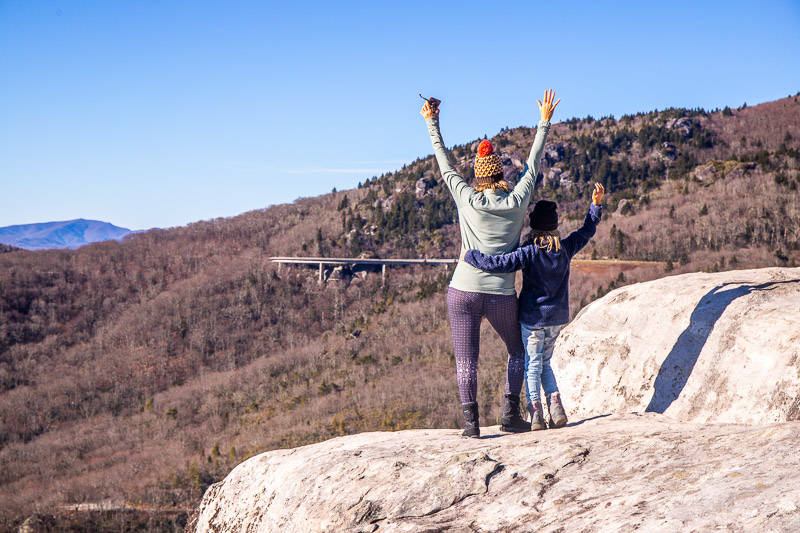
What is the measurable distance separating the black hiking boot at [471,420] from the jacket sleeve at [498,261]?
62.5 inches

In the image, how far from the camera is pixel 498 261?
20.5 ft

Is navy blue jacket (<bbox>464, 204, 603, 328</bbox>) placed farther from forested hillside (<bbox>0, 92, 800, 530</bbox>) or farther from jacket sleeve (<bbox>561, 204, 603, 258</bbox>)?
forested hillside (<bbox>0, 92, 800, 530</bbox>)

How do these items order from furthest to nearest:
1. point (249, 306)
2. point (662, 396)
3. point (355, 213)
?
1. point (355, 213)
2. point (249, 306)
3. point (662, 396)

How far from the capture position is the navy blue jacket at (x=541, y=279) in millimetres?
6332

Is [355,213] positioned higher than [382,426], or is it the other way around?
[355,213]

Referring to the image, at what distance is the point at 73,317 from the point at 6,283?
18.1m

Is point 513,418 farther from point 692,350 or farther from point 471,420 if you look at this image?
point 692,350

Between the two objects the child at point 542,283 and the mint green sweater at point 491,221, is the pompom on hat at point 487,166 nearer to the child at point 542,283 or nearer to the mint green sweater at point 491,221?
the mint green sweater at point 491,221

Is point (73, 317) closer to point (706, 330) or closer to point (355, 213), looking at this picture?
point (355, 213)

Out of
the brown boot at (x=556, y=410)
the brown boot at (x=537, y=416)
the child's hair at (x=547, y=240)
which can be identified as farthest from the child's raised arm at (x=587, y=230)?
the brown boot at (x=537, y=416)

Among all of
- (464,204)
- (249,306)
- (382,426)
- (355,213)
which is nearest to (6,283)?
(249,306)

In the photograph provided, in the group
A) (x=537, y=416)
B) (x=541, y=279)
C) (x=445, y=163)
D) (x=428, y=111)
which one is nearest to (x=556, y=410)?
(x=537, y=416)

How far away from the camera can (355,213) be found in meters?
171

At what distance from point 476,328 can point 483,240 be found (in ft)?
3.08
